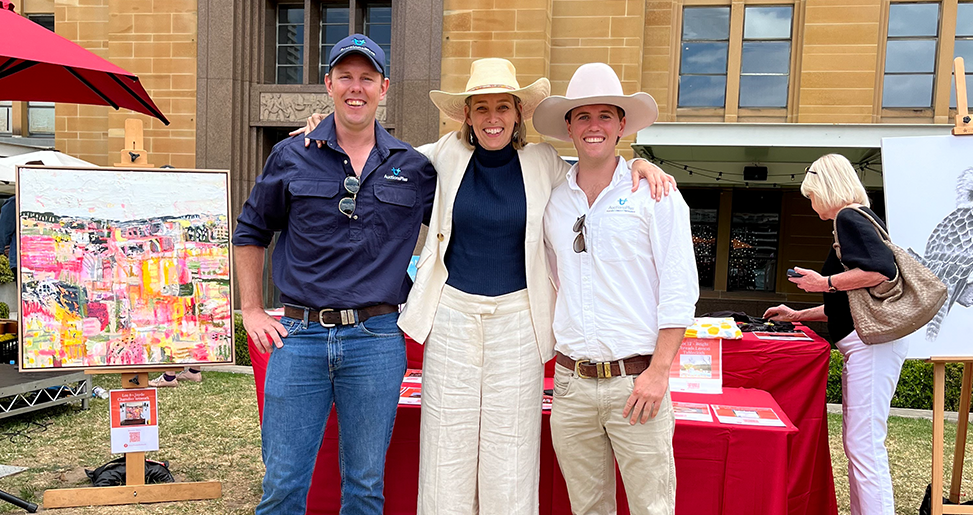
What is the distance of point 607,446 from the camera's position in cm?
250

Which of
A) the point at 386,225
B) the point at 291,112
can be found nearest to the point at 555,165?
the point at 386,225

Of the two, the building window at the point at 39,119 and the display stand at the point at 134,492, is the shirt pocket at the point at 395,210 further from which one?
the building window at the point at 39,119

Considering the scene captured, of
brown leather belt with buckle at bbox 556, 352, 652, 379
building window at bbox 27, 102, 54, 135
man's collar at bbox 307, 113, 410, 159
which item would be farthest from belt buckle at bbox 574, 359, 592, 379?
building window at bbox 27, 102, 54, 135

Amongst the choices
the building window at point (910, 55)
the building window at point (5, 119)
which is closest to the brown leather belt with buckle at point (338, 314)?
the building window at point (910, 55)

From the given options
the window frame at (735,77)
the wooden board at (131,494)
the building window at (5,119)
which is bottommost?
the wooden board at (131,494)

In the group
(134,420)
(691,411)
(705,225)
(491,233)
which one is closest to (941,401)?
(691,411)

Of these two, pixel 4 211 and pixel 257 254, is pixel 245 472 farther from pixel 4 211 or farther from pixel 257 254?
pixel 4 211

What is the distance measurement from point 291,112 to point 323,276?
329 inches

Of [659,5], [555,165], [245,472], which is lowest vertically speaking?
[245,472]

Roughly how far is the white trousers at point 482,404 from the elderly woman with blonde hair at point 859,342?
1376 millimetres

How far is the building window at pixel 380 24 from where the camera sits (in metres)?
10.3

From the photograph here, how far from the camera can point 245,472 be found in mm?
4414

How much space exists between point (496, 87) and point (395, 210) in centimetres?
60

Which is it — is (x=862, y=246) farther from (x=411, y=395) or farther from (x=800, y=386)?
(x=411, y=395)
